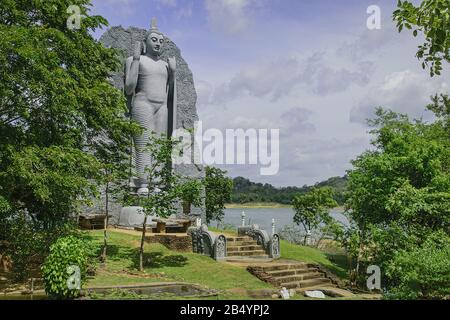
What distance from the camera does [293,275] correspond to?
Answer: 44.9ft

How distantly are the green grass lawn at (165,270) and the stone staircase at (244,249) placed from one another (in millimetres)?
966

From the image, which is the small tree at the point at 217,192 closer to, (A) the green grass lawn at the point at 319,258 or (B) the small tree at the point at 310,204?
(B) the small tree at the point at 310,204

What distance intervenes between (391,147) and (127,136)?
782cm

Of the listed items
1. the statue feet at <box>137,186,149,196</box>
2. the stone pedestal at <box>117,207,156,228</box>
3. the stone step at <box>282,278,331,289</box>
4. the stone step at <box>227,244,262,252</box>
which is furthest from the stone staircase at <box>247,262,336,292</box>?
the statue feet at <box>137,186,149,196</box>

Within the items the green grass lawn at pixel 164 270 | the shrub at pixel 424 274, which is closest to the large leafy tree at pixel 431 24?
the shrub at pixel 424 274

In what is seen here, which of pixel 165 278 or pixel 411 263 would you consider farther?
pixel 165 278

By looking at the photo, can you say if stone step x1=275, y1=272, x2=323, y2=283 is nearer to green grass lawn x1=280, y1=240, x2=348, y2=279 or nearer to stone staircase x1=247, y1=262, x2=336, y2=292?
stone staircase x1=247, y1=262, x2=336, y2=292

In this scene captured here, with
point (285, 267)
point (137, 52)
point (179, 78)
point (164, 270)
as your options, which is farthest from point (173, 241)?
point (179, 78)

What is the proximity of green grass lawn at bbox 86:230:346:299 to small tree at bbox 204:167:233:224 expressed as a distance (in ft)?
40.5

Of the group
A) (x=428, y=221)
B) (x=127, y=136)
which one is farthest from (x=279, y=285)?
(x=127, y=136)

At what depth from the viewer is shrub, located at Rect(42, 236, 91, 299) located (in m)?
8.44

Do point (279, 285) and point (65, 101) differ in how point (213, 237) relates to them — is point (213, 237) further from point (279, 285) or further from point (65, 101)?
point (65, 101)

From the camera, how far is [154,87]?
64.0 ft
